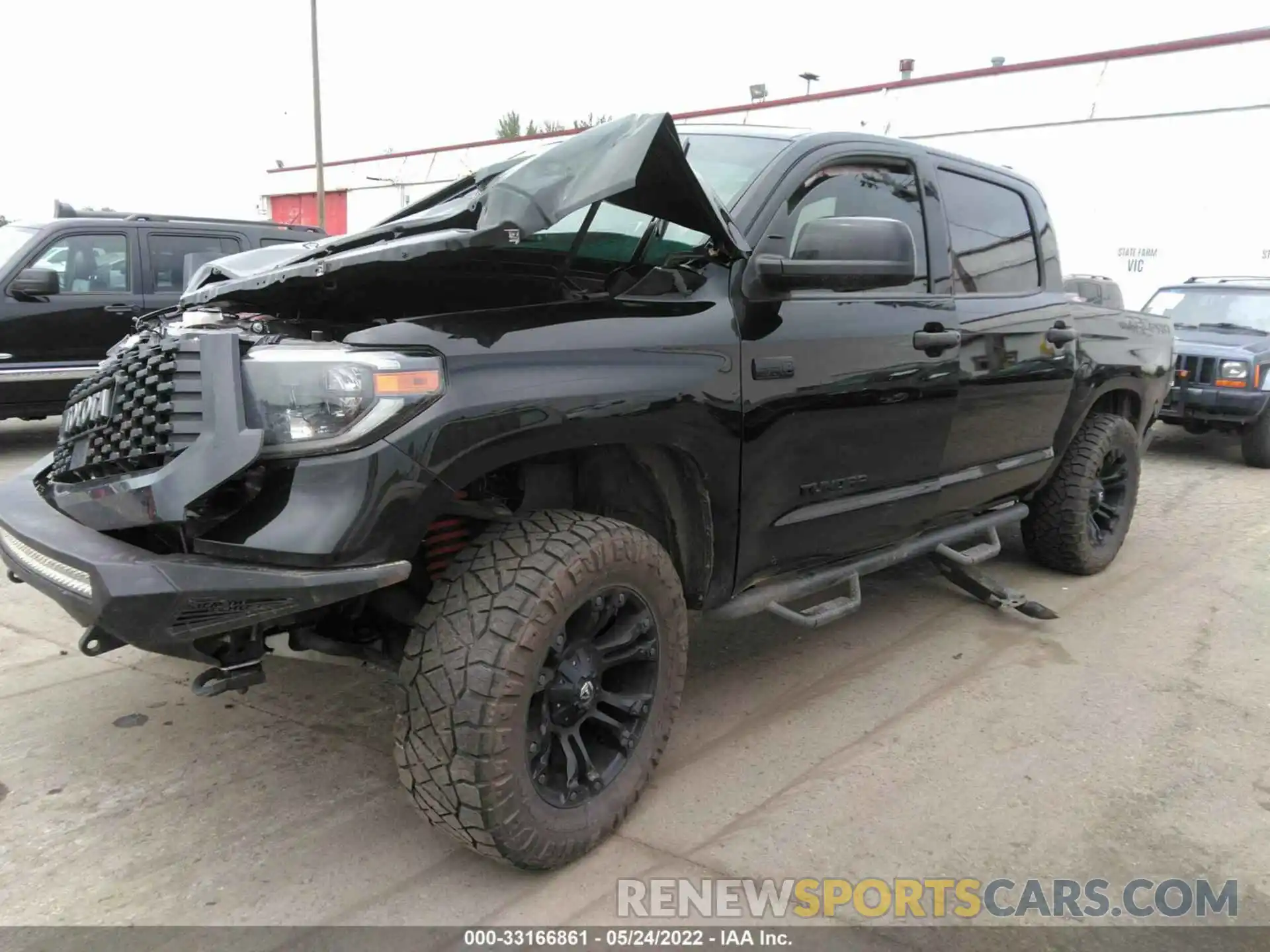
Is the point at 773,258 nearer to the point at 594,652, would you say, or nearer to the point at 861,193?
the point at 861,193

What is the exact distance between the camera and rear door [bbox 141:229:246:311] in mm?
7926

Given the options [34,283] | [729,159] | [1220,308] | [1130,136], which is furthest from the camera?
[1130,136]

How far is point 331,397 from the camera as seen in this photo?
2.05m

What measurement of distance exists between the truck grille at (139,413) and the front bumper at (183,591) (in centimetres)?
24

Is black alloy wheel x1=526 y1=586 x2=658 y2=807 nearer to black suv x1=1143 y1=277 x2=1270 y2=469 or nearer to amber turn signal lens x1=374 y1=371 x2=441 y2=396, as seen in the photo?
amber turn signal lens x1=374 y1=371 x2=441 y2=396

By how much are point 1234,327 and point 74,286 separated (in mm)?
10972

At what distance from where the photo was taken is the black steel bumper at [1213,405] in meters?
8.75

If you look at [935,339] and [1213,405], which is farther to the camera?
[1213,405]

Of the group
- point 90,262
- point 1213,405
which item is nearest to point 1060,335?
point 1213,405

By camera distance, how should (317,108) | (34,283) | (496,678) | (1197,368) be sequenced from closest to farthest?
(496,678) → (34,283) → (1197,368) → (317,108)

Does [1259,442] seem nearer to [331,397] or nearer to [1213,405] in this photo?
[1213,405]

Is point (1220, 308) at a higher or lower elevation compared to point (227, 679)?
higher

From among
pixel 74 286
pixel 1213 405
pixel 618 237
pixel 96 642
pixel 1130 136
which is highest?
pixel 1130 136

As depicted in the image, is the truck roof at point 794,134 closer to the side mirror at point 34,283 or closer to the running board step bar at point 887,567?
the running board step bar at point 887,567
